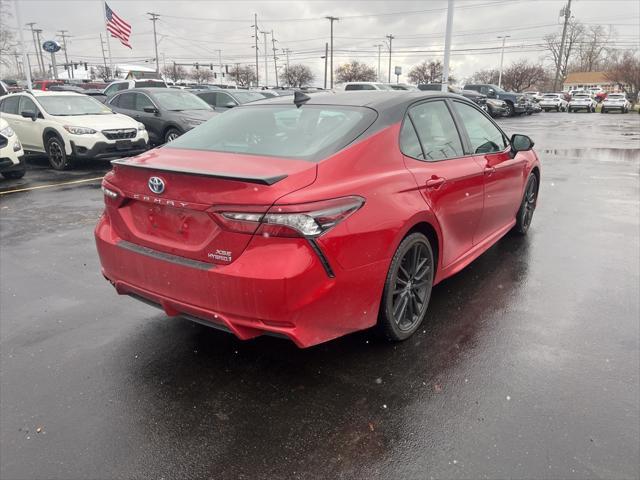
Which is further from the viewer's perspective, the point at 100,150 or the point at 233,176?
the point at 100,150

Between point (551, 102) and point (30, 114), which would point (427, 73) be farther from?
point (30, 114)

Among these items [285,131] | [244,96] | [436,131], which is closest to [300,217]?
[285,131]

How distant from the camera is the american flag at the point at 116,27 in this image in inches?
1127

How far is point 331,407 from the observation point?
2.73 metres

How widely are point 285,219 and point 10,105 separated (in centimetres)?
1243

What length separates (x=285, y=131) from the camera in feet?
10.8

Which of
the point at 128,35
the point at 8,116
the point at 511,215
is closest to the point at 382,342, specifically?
the point at 511,215

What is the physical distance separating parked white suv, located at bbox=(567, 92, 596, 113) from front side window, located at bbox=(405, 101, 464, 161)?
1723 inches

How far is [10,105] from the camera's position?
12023 mm

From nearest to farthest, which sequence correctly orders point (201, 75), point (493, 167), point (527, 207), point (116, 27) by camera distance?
point (493, 167) < point (527, 207) < point (116, 27) < point (201, 75)

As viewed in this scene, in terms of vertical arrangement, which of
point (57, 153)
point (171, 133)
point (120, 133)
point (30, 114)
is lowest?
point (57, 153)

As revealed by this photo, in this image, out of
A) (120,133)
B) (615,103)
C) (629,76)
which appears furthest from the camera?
(629,76)

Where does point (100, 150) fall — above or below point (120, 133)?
below

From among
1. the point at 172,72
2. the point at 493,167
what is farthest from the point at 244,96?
the point at 172,72
